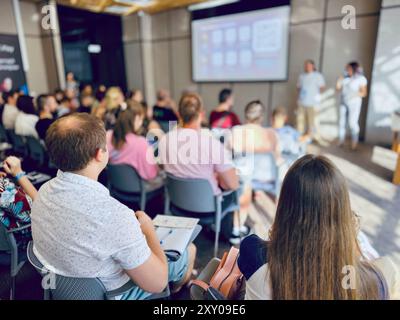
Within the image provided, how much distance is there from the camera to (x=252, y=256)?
38.7 inches

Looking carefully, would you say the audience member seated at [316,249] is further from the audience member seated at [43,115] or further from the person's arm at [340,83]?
the person's arm at [340,83]

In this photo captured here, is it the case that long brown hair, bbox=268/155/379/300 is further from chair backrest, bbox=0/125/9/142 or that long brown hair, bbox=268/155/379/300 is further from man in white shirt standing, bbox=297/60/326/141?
man in white shirt standing, bbox=297/60/326/141

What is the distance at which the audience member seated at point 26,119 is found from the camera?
132 inches

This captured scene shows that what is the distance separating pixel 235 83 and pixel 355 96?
2.92 meters

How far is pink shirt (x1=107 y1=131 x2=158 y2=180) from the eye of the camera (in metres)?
2.58

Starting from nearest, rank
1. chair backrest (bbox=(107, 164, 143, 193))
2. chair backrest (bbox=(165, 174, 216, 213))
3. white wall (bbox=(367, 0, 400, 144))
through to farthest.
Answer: chair backrest (bbox=(165, 174, 216, 213))
chair backrest (bbox=(107, 164, 143, 193))
white wall (bbox=(367, 0, 400, 144))

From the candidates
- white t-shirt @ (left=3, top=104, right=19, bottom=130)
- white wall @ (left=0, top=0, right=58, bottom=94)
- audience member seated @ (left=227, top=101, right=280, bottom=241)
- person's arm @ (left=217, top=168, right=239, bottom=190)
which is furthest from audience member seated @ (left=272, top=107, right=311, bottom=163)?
white wall @ (left=0, top=0, right=58, bottom=94)

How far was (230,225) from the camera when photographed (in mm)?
2641

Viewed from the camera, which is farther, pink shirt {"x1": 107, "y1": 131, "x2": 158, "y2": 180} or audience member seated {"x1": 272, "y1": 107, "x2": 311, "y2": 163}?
audience member seated {"x1": 272, "y1": 107, "x2": 311, "y2": 163}

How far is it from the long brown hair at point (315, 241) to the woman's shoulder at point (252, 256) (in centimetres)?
5

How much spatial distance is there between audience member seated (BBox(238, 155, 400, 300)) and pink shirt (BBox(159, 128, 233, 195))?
4.12 ft

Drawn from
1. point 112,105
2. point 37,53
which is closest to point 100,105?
point 112,105

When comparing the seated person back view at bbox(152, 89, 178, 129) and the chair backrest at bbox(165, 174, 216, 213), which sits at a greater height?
the seated person back view at bbox(152, 89, 178, 129)
